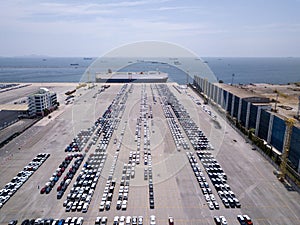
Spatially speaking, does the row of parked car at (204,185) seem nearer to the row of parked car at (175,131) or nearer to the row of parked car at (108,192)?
the row of parked car at (175,131)

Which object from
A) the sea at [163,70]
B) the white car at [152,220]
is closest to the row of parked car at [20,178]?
the white car at [152,220]

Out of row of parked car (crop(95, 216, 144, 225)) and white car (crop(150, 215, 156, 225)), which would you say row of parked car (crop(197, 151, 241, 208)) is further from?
row of parked car (crop(95, 216, 144, 225))

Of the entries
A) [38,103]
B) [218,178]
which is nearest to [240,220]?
[218,178]

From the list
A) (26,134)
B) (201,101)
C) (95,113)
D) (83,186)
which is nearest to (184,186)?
→ (83,186)

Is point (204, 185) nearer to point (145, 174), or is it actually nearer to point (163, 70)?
point (145, 174)

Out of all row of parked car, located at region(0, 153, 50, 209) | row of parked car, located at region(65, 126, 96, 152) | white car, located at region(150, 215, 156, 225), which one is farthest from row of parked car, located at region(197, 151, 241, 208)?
row of parked car, located at region(0, 153, 50, 209)
